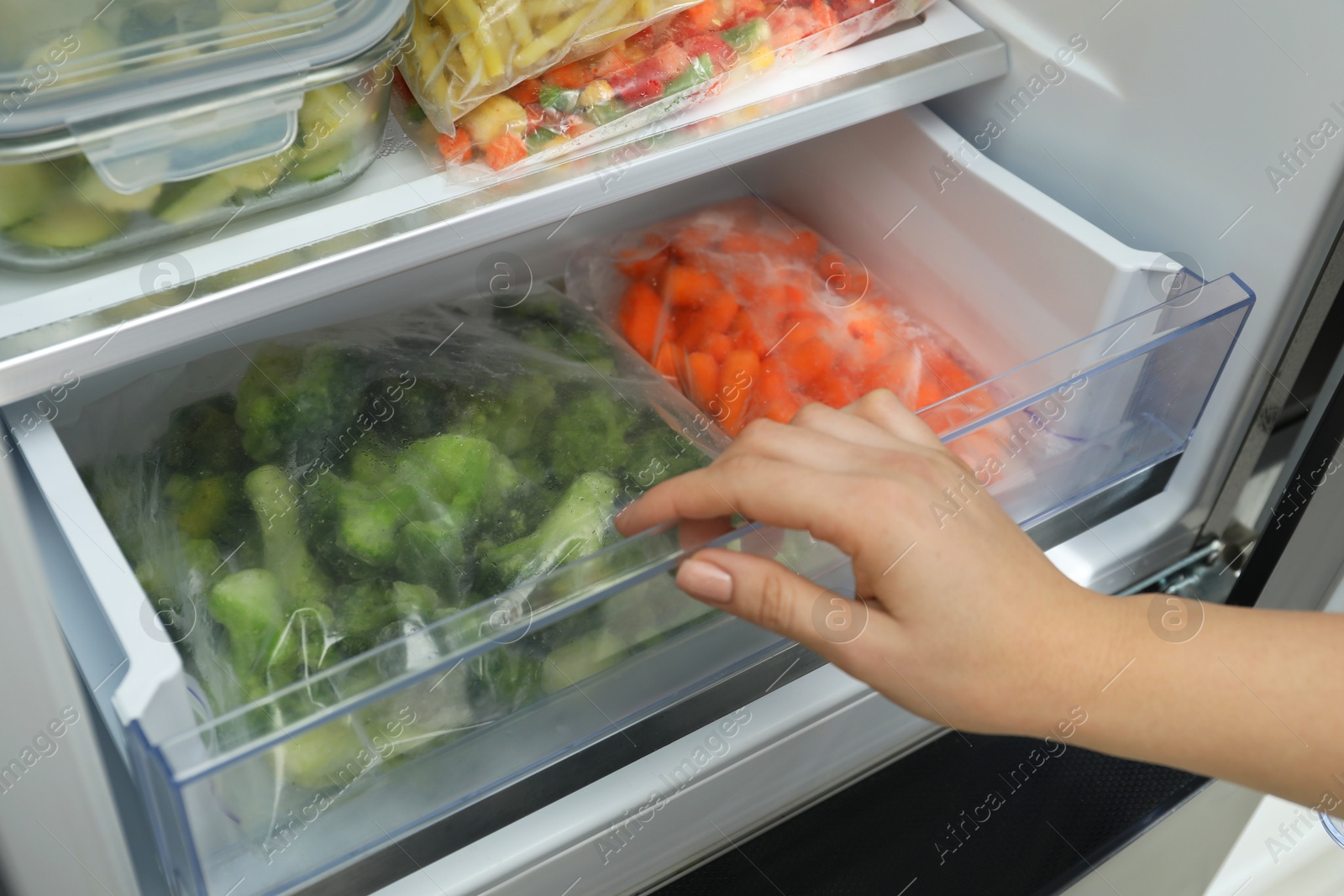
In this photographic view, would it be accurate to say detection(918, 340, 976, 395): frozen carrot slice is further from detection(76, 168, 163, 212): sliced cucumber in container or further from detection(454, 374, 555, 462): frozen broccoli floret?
detection(76, 168, 163, 212): sliced cucumber in container

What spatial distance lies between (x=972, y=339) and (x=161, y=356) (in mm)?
790

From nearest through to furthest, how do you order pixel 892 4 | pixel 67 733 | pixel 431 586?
pixel 67 733 → pixel 431 586 → pixel 892 4

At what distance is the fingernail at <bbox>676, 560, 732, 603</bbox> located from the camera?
68cm

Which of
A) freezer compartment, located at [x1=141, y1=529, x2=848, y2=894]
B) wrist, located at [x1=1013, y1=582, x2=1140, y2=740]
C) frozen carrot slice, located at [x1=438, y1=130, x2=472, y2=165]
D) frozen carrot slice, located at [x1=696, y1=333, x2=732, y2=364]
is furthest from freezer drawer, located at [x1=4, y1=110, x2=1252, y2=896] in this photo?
frozen carrot slice, located at [x1=438, y1=130, x2=472, y2=165]

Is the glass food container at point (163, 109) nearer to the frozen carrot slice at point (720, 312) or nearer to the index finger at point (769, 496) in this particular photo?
the index finger at point (769, 496)

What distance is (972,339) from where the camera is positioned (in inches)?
43.5

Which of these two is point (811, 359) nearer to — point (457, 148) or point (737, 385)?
point (737, 385)

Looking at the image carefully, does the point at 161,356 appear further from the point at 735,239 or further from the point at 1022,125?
the point at 1022,125

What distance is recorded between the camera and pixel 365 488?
84 centimetres

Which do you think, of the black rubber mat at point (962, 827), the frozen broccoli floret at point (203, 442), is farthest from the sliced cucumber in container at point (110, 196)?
the black rubber mat at point (962, 827)

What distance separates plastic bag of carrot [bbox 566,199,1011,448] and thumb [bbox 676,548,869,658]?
390 millimetres

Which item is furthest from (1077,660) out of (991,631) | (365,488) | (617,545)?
(365,488)

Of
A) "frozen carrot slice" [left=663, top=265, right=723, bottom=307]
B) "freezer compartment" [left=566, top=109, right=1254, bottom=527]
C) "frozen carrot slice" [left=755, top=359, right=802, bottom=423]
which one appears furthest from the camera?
"frozen carrot slice" [left=663, top=265, right=723, bottom=307]

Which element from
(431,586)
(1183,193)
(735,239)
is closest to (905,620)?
(431,586)
